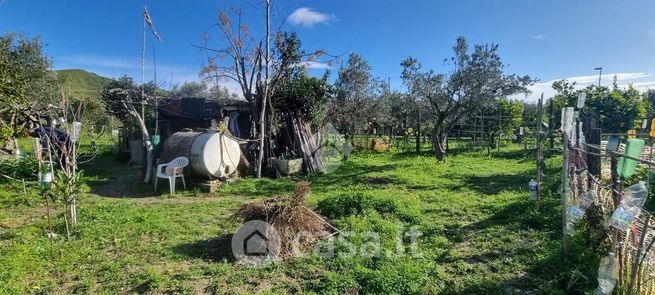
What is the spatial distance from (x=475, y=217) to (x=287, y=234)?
3637mm

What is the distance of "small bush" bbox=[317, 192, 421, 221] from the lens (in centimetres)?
607

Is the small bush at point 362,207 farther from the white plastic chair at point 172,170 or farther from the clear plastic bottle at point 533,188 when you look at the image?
the white plastic chair at point 172,170

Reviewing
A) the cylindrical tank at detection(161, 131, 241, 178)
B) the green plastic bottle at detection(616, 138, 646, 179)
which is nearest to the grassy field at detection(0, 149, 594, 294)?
the cylindrical tank at detection(161, 131, 241, 178)

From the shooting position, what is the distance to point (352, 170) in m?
12.1

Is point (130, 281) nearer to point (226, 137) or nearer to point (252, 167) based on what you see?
point (226, 137)

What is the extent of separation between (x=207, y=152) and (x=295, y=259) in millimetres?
5621

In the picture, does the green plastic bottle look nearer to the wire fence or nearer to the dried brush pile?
the wire fence

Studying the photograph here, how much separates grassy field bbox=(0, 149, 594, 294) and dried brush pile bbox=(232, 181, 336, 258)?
1.22 ft

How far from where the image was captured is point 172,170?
8.85 meters

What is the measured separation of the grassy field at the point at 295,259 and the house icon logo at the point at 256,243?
0.57 feet

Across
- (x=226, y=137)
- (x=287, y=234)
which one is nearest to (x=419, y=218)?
(x=287, y=234)

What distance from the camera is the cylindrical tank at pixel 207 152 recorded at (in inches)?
360

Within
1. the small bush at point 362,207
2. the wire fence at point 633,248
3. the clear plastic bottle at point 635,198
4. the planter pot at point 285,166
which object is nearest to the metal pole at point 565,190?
the wire fence at point 633,248

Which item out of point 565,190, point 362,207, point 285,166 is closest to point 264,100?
point 285,166
